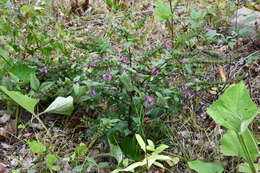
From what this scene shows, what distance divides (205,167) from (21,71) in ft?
3.47

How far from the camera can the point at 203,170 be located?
153 centimetres

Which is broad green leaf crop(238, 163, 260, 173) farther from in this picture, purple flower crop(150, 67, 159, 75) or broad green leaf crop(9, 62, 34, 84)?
broad green leaf crop(9, 62, 34, 84)

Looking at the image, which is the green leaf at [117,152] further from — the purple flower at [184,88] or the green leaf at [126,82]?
the purple flower at [184,88]

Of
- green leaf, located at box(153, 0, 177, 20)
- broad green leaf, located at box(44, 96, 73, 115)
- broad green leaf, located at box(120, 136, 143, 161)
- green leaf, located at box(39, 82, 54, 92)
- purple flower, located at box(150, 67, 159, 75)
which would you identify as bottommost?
broad green leaf, located at box(120, 136, 143, 161)

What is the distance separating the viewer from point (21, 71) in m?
2.00

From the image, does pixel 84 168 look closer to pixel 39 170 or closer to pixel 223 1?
pixel 39 170

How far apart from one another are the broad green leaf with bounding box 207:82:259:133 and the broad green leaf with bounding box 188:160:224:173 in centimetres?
25

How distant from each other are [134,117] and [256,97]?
0.78 meters

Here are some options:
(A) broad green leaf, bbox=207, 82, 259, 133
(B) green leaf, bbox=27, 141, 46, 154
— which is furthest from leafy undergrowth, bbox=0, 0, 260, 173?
(A) broad green leaf, bbox=207, 82, 259, 133

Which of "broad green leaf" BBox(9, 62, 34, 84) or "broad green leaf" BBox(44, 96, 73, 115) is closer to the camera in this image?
"broad green leaf" BBox(44, 96, 73, 115)

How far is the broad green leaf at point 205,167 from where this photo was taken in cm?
153

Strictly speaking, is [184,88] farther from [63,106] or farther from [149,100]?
[63,106]

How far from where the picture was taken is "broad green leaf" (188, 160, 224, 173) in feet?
5.01

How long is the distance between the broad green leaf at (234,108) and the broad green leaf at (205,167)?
0.25 m
